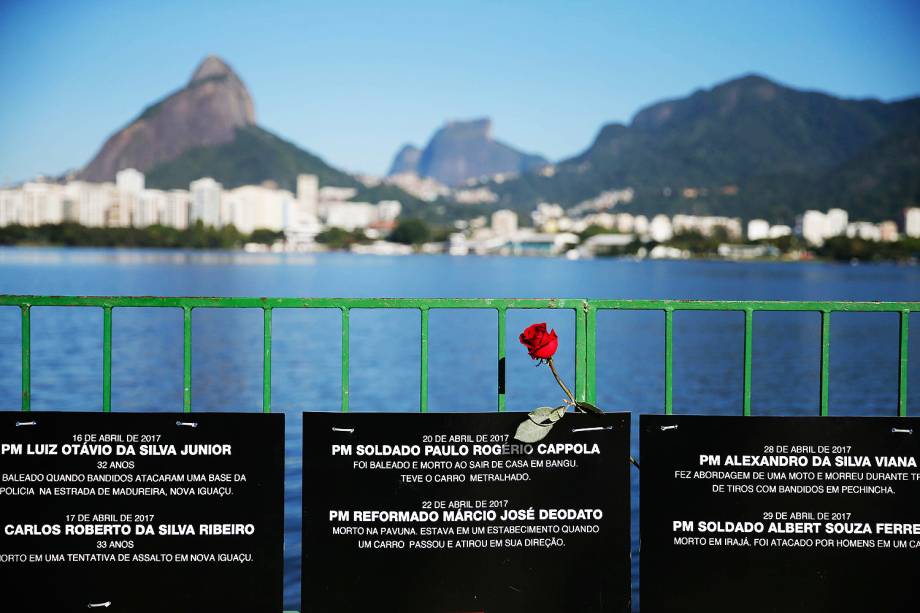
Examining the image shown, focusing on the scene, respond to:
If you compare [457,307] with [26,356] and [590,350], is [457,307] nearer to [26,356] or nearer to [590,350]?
[590,350]

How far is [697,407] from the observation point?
2561 centimetres

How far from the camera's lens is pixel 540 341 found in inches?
171

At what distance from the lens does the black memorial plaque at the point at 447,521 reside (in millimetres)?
4152

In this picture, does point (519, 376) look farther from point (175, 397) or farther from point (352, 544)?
point (352, 544)

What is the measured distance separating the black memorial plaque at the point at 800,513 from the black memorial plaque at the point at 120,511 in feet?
5.77

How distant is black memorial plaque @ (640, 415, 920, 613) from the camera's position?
4250 millimetres

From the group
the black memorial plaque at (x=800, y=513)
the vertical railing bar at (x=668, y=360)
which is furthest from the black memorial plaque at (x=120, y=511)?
the black memorial plaque at (x=800, y=513)

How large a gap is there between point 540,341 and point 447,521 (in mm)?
849

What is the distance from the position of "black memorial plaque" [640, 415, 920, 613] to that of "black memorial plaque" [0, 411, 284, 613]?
5.77ft

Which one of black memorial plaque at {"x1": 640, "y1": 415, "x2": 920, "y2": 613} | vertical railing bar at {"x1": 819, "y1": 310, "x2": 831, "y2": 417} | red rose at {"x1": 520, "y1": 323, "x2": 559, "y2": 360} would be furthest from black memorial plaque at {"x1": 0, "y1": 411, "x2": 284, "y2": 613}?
vertical railing bar at {"x1": 819, "y1": 310, "x2": 831, "y2": 417}

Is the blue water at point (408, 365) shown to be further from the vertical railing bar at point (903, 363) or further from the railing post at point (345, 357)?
the vertical railing bar at point (903, 363)

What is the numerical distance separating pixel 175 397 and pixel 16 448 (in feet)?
75.9

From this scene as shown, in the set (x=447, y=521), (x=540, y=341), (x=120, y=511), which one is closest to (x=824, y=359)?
(x=540, y=341)

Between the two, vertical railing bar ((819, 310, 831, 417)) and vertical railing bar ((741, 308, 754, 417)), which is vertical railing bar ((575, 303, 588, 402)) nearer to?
vertical railing bar ((741, 308, 754, 417))
